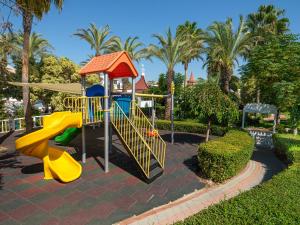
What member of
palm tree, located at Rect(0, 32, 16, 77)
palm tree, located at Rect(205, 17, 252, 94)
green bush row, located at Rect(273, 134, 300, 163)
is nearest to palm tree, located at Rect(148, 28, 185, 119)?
palm tree, located at Rect(205, 17, 252, 94)

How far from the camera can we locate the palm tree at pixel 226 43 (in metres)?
19.2

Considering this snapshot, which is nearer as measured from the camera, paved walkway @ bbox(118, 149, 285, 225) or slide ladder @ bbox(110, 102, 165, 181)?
paved walkway @ bbox(118, 149, 285, 225)

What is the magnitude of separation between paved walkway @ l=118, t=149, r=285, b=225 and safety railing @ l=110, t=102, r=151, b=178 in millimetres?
1529

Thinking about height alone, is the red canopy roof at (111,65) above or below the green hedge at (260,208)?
above

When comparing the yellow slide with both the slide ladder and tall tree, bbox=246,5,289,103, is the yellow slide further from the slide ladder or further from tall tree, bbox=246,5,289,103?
tall tree, bbox=246,5,289,103

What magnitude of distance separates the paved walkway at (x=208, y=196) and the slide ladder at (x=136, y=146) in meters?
1.43

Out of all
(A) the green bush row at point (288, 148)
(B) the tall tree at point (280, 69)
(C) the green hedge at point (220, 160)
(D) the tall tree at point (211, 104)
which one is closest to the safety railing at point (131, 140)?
(C) the green hedge at point (220, 160)

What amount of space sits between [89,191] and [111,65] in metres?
4.03

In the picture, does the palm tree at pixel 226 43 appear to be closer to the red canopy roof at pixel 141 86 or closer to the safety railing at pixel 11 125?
the safety railing at pixel 11 125

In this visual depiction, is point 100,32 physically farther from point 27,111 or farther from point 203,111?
point 203,111

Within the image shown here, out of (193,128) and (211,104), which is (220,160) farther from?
(193,128)

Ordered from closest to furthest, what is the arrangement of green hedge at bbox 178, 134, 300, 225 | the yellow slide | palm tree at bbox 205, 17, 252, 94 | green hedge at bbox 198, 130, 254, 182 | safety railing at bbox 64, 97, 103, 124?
green hedge at bbox 178, 134, 300, 225 < the yellow slide < safety railing at bbox 64, 97, 103, 124 < green hedge at bbox 198, 130, 254, 182 < palm tree at bbox 205, 17, 252, 94

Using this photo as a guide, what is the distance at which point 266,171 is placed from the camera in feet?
31.6

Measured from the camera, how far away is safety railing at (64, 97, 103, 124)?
767 cm
